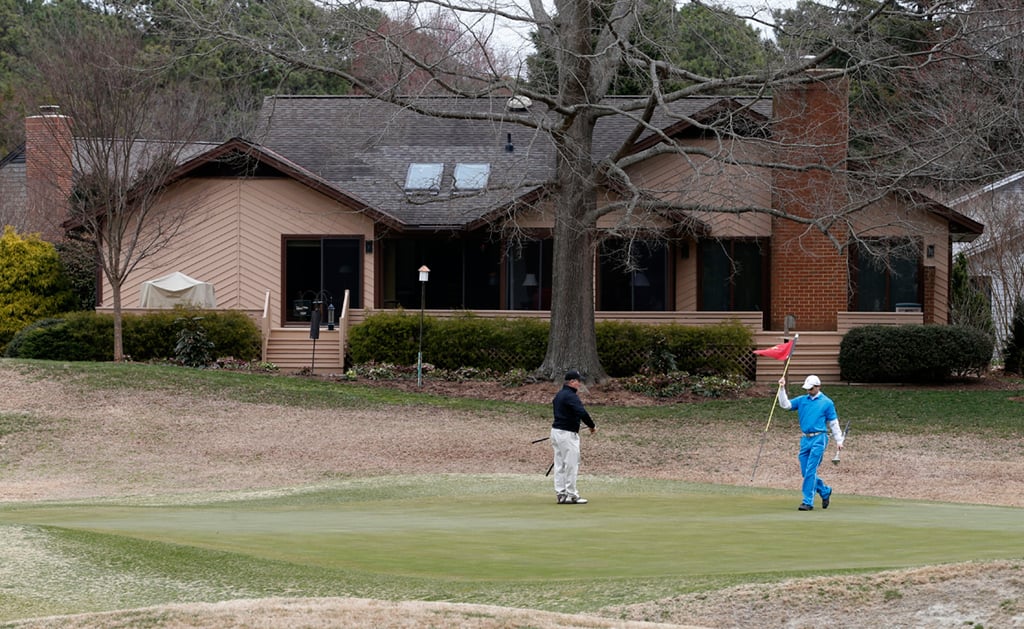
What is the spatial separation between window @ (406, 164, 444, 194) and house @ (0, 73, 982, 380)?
0.06 metres

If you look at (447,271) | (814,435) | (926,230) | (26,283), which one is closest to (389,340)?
(447,271)

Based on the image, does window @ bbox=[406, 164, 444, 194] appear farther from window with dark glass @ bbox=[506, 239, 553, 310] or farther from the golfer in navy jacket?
the golfer in navy jacket

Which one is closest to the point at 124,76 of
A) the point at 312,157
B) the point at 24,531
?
the point at 312,157

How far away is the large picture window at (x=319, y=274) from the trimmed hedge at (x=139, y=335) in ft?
8.50

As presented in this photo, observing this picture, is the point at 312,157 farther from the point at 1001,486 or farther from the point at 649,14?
the point at 1001,486

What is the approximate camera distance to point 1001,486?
1955 centimetres

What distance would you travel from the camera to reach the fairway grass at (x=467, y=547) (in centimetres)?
945

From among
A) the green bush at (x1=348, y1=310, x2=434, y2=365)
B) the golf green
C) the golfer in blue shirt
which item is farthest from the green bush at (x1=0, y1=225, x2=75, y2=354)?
the golfer in blue shirt

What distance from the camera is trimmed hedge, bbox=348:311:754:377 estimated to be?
99.8 ft

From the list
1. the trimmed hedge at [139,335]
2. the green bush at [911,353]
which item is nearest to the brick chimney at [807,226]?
the green bush at [911,353]

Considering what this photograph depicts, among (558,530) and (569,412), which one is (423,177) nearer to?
(569,412)

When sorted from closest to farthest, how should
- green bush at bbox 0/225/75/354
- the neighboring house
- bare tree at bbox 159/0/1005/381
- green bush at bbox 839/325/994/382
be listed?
bare tree at bbox 159/0/1005/381
green bush at bbox 839/325/994/382
green bush at bbox 0/225/75/354
the neighboring house

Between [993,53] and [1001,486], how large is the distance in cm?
1560

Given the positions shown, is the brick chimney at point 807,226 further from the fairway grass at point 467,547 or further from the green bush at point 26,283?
the green bush at point 26,283
